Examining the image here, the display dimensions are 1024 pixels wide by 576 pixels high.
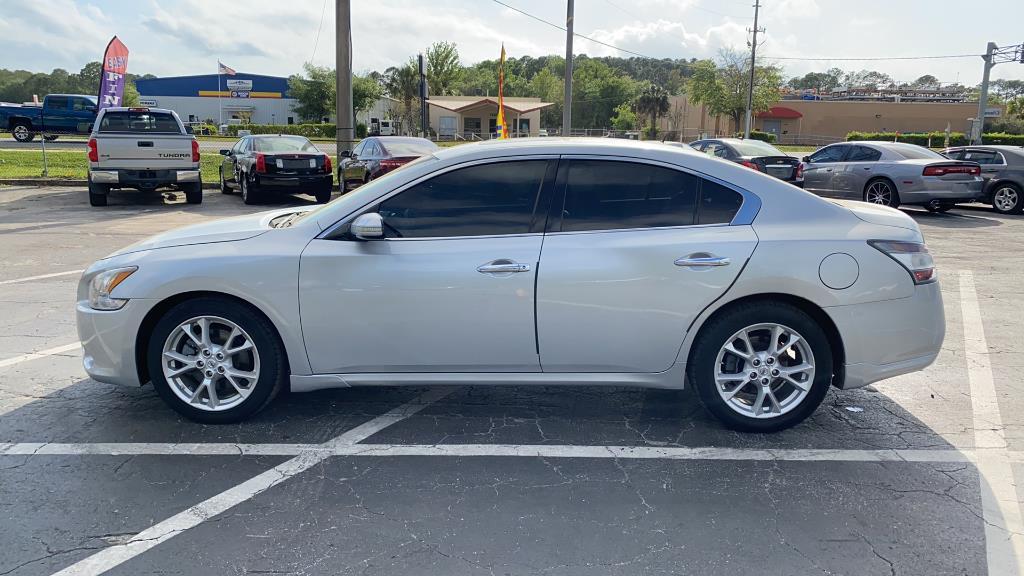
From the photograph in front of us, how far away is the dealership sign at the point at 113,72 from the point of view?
2562 centimetres

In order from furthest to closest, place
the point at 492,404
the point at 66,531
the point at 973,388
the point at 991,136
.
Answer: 1. the point at 991,136
2. the point at 973,388
3. the point at 492,404
4. the point at 66,531

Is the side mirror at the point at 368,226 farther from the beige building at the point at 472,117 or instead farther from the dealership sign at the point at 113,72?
the beige building at the point at 472,117

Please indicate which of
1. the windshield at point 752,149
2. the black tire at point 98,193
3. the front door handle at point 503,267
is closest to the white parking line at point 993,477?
the front door handle at point 503,267

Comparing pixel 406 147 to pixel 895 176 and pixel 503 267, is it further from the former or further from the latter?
pixel 503 267

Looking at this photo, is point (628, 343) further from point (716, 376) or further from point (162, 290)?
point (162, 290)

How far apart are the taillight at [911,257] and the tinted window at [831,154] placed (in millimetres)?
13462

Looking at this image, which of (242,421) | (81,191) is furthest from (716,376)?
(81,191)

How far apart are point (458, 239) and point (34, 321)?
4.60 metres

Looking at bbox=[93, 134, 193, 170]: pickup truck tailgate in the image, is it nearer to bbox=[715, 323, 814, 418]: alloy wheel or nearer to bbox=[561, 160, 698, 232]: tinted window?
bbox=[561, 160, 698, 232]: tinted window

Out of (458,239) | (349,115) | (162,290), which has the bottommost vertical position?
(162,290)

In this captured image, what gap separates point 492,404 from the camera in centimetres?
489

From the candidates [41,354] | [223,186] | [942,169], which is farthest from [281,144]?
[942,169]

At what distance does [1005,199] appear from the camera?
646 inches

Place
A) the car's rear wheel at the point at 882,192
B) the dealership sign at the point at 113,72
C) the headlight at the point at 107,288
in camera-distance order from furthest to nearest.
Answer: the dealership sign at the point at 113,72
the car's rear wheel at the point at 882,192
the headlight at the point at 107,288
